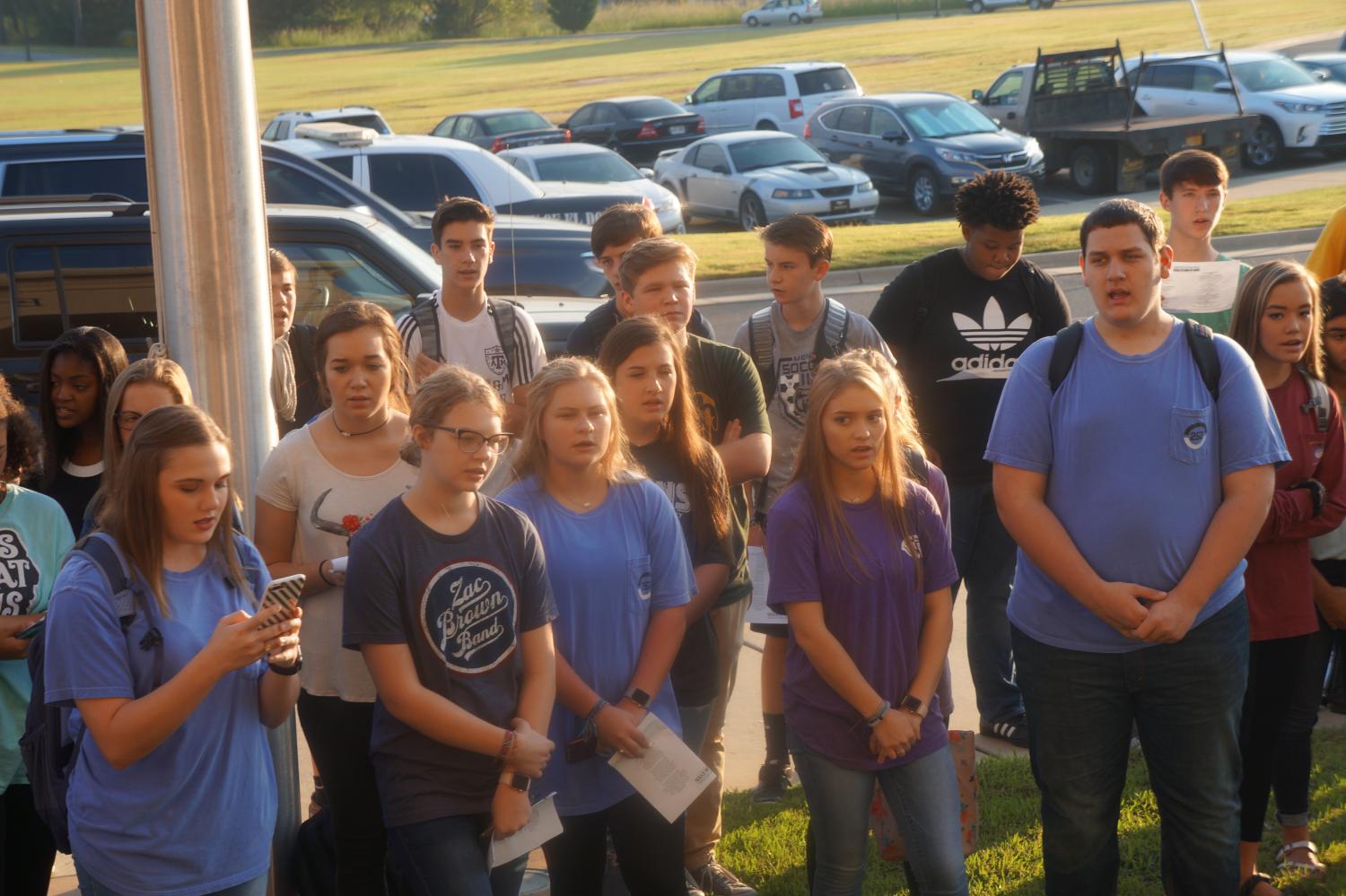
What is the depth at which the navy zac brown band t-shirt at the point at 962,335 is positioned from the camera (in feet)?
18.8

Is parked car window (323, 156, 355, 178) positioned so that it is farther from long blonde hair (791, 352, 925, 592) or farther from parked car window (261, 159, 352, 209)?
long blonde hair (791, 352, 925, 592)

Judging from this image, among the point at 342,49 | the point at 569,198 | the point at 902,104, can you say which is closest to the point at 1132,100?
the point at 902,104

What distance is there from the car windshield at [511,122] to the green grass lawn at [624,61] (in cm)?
1080

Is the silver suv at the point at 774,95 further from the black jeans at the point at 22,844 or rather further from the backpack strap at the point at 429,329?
the black jeans at the point at 22,844

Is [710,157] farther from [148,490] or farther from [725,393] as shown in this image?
[148,490]

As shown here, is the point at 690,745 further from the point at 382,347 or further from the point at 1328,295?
the point at 1328,295

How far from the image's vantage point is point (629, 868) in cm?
395

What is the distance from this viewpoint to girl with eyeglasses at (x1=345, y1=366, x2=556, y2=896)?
3.59 m

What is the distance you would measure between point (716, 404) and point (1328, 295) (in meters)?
2.12

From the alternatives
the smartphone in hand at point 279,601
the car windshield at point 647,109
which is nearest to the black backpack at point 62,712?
the smartphone in hand at point 279,601

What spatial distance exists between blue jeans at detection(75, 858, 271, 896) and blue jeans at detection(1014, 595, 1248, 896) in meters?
2.12

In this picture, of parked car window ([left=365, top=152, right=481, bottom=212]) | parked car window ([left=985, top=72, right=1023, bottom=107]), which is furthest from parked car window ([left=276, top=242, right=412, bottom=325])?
parked car window ([left=985, top=72, right=1023, bottom=107])

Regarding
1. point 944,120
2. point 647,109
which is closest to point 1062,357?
point 944,120

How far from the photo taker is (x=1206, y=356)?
13.2 feet
